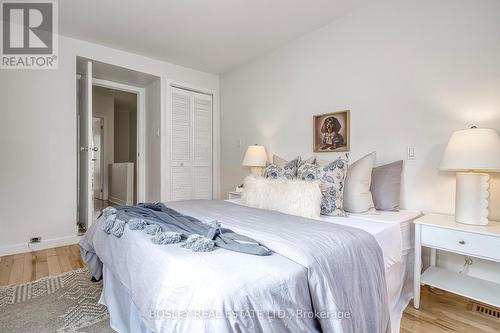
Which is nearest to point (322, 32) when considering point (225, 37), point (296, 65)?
point (296, 65)

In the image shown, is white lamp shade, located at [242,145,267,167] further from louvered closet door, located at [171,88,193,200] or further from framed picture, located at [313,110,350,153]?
louvered closet door, located at [171,88,193,200]

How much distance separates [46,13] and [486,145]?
3950 mm

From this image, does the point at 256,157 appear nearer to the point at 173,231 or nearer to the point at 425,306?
the point at 173,231

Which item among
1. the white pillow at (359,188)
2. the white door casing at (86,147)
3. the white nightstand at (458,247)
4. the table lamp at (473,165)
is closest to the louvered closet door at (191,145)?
the white door casing at (86,147)

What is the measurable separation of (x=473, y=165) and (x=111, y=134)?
6415 mm

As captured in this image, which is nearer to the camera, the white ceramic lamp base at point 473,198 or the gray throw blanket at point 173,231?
the gray throw blanket at point 173,231

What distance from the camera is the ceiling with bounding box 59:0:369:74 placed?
8.04 ft

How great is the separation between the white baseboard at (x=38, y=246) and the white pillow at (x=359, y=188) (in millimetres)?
3226

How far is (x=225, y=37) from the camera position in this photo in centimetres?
307

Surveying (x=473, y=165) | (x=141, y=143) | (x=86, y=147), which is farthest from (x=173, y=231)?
(x=141, y=143)

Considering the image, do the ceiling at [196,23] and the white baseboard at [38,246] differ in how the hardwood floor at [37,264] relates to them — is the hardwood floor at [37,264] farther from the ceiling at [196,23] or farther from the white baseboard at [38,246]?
the ceiling at [196,23]

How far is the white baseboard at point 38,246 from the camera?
9.02 feet

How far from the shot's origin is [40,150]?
295 cm

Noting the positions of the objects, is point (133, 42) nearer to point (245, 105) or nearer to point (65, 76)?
point (65, 76)
